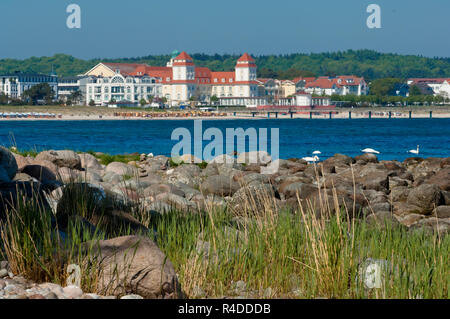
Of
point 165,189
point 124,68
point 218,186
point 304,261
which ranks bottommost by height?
point 218,186

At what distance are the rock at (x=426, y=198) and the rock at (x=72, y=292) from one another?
33.0 ft

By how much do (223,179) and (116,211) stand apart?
777cm

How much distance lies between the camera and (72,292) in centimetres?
528

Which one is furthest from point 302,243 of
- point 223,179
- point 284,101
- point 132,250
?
point 284,101

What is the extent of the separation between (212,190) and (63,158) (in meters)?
3.66

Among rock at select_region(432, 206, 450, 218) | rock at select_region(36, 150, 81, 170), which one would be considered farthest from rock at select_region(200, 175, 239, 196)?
rock at select_region(432, 206, 450, 218)

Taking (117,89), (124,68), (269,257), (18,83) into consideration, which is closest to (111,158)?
(269,257)

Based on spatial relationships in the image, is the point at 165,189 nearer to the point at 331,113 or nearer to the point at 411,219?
the point at 411,219

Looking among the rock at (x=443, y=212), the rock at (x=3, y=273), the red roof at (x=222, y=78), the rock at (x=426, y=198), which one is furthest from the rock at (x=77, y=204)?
the red roof at (x=222, y=78)

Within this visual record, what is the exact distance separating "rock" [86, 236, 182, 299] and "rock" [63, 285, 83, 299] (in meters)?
0.29

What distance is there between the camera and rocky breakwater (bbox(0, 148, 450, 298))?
7.32 meters

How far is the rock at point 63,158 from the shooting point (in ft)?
52.6

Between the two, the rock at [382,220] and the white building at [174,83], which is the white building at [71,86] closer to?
the white building at [174,83]
